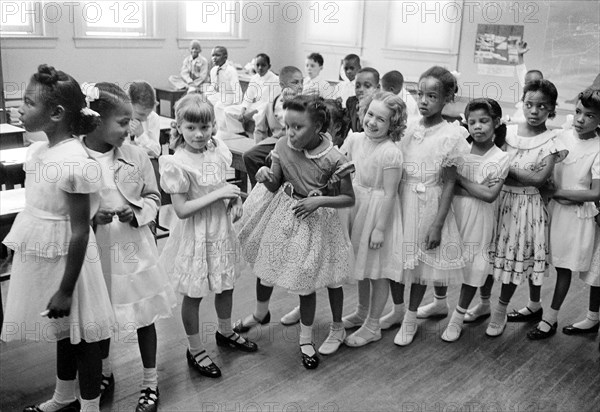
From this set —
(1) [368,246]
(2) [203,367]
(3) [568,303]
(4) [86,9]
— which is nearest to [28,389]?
(2) [203,367]

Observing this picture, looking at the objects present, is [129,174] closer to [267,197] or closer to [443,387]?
[267,197]

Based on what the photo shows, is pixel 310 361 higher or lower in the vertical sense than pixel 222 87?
lower

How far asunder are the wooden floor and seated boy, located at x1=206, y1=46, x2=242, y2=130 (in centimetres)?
457

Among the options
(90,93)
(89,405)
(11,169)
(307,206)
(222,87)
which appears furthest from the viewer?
(222,87)

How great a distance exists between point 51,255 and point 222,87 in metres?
5.92

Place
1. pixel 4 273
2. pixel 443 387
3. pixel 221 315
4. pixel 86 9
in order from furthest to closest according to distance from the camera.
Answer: pixel 86 9, pixel 4 273, pixel 221 315, pixel 443 387

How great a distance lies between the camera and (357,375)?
2.63 m

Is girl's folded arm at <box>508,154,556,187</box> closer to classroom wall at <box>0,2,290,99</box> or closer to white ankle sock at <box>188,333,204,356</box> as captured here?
white ankle sock at <box>188,333,204,356</box>

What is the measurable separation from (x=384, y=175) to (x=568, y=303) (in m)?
1.62

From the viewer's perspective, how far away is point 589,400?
8.25 feet

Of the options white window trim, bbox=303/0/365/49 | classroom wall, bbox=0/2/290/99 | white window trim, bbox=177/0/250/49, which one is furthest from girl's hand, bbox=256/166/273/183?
white window trim, bbox=177/0/250/49

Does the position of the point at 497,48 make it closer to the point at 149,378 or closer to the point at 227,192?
the point at 227,192

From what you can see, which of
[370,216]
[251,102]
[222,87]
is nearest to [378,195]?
[370,216]

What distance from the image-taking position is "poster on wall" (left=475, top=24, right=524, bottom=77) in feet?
24.7
